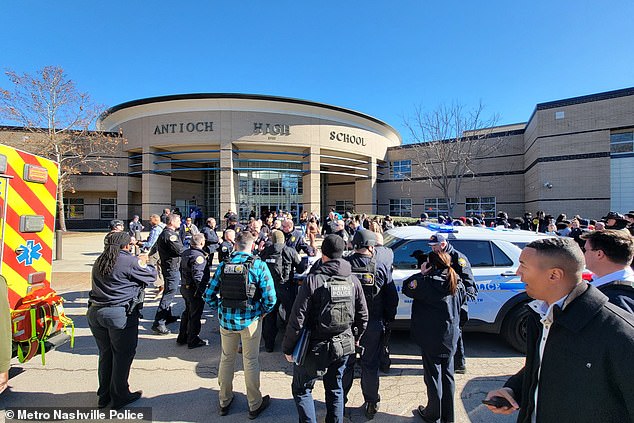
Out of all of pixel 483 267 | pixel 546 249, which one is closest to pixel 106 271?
pixel 546 249

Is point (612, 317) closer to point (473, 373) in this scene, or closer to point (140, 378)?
point (473, 373)

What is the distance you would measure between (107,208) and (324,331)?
32.4 metres

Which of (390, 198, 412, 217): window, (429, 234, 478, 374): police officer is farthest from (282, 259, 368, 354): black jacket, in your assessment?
(390, 198, 412, 217): window

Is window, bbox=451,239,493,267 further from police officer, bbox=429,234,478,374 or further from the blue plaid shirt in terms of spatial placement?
the blue plaid shirt

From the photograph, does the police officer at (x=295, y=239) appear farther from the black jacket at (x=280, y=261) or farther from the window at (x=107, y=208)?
the window at (x=107, y=208)

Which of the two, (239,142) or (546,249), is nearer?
(546,249)

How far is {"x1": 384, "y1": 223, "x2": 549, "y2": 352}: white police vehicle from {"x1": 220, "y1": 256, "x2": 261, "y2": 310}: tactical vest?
2.28 metres

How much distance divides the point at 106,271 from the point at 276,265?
231 centimetres

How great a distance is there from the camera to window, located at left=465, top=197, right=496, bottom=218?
2573 cm

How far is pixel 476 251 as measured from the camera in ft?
15.1

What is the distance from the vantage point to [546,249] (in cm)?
149

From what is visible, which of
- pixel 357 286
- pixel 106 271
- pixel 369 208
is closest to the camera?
pixel 357 286

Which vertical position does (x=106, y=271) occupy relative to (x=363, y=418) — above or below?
above

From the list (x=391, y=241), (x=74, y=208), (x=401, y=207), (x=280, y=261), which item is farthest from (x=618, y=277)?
(x=74, y=208)
